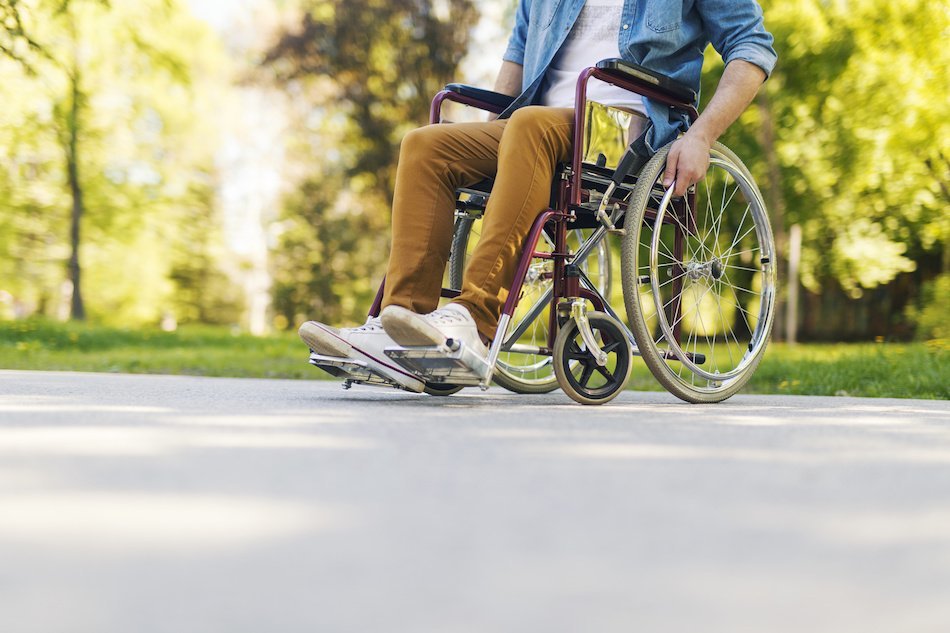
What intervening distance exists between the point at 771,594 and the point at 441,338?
1.56 metres

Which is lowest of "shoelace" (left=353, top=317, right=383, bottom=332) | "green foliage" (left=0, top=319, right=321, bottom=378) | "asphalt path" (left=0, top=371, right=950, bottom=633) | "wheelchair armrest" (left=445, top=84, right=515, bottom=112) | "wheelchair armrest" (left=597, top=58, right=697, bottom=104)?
"green foliage" (left=0, top=319, right=321, bottom=378)

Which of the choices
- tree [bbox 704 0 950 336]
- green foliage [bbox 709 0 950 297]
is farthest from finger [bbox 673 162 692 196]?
green foliage [bbox 709 0 950 297]

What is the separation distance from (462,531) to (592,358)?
1.73 m

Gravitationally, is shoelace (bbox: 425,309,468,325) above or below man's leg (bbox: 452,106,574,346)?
below

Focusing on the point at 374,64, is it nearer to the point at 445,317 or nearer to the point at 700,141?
the point at 700,141

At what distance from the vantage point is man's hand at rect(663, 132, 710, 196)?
9.34 ft

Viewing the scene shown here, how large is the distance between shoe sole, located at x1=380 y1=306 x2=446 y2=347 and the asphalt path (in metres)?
0.54

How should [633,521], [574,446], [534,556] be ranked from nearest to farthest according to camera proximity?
[534,556], [633,521], [574,446]

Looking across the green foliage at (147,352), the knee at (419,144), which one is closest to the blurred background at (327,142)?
the green foliage at (147,352)

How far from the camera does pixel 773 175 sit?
15.1 metres

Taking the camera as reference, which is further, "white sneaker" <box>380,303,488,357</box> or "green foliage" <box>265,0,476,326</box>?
"green foliage" <box>265,0,476,326</box>

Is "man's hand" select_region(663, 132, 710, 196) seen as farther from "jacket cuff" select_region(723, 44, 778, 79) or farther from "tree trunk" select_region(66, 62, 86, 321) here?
"tree trunk" select_region(66, 62, 86, 321)

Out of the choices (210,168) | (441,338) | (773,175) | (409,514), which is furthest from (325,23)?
(409,514)

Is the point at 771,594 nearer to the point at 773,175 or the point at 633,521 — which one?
the point at 633,521
